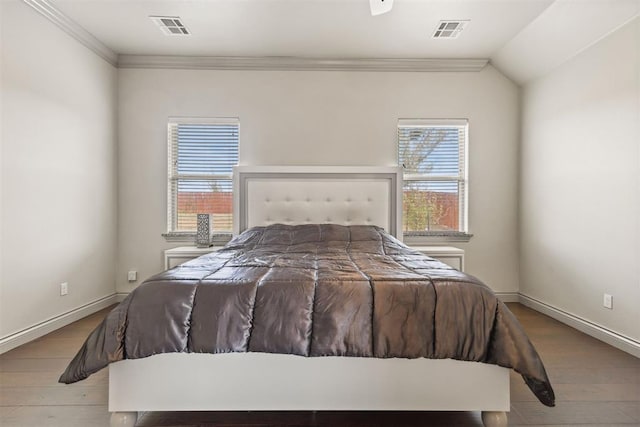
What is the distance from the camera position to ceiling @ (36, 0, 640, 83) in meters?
2.92

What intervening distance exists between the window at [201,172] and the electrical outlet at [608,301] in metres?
3.50

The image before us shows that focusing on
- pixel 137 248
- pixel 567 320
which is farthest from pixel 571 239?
pixel 137 248

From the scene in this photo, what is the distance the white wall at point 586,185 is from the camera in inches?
105

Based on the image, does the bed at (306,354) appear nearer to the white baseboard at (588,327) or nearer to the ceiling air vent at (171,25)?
the white baseboard at (588,327)

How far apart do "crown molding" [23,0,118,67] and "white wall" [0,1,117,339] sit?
56 millimetres

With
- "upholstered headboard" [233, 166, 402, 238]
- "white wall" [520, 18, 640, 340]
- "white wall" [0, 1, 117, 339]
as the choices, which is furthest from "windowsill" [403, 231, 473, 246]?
"white wall" [0, 1, 117, 339]

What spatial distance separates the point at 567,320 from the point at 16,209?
4.62 m

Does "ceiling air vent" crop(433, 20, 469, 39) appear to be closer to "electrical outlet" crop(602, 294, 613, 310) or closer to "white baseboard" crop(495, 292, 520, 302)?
"electrical outlet" crop(602, 294, 613, 310)

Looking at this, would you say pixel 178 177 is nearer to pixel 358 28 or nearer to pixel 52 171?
pixel 52 171

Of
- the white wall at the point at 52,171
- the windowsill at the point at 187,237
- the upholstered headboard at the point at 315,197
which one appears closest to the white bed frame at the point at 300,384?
the white wall at the point at 52,171

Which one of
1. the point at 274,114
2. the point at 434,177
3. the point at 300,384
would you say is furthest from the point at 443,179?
the point at 300,384

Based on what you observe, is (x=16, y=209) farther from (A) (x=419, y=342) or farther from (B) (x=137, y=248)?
(A) (x=419, y=342)

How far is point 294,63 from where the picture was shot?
3.94 m

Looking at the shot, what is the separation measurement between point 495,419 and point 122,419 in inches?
66.8
